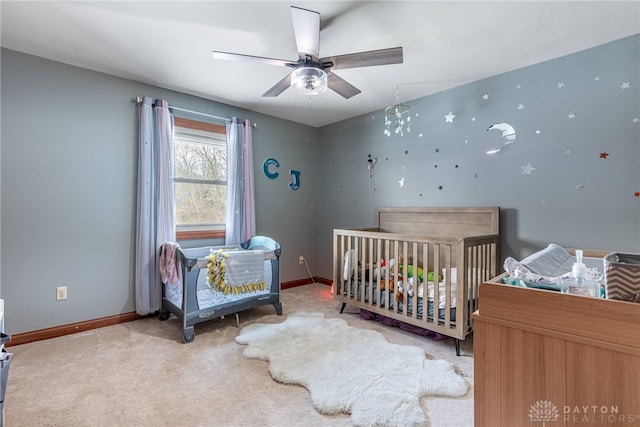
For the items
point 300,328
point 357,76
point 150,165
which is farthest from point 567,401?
point 150,165

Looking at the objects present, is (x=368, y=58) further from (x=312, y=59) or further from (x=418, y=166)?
(x=418, y=166)

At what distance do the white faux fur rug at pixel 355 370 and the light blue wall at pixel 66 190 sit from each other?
4.71 ft

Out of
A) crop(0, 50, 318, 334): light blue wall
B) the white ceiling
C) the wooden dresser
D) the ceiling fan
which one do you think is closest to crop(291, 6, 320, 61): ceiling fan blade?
the ceiling fan

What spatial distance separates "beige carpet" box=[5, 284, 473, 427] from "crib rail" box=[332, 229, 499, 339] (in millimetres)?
236

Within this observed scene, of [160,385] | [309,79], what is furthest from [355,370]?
[309,79]

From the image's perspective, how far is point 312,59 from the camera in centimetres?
184

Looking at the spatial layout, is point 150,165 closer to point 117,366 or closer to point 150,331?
point 150,331

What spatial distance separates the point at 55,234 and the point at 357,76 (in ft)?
9.45

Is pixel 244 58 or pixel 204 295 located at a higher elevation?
pixel 244 58

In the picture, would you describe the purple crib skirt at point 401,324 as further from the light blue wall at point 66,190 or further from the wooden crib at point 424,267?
the light blue wall at point 66,190

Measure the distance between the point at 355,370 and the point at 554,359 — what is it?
1226mm

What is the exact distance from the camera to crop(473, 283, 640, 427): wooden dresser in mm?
849

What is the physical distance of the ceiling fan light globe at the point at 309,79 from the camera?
6.22ft

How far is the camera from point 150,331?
2.58 meters
